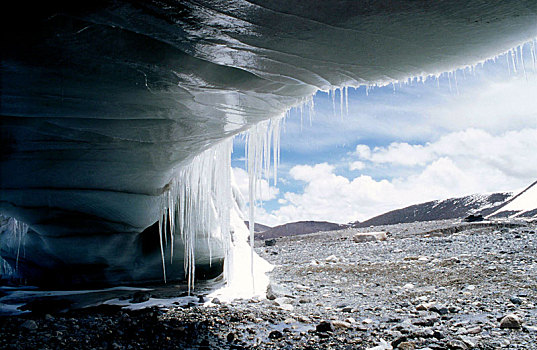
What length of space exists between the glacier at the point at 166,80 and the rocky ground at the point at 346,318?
67.6 inches

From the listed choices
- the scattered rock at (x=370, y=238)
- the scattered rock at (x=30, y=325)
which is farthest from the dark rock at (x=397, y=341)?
the scattered rock at (x=370, y=238)

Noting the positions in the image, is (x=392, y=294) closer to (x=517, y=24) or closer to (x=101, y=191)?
(x=517, y=24)

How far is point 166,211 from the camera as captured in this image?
663cm

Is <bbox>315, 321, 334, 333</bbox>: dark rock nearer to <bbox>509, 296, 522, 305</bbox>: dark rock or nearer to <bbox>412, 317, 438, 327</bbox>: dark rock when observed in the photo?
<bbox>412, 317, 438, 327</bbox>: dark rock

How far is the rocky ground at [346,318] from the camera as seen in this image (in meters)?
3.56

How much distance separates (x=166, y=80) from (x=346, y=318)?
320 cm

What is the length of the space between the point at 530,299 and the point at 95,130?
17.6 ft

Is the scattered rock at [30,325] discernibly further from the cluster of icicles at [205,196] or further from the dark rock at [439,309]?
the dark rock at [439,309]

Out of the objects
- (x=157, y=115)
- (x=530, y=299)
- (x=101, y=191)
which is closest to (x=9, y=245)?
(x=101, y=191)

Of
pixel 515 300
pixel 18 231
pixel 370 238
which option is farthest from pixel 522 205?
pixel 18 231

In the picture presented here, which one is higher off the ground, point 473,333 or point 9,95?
point 9,95

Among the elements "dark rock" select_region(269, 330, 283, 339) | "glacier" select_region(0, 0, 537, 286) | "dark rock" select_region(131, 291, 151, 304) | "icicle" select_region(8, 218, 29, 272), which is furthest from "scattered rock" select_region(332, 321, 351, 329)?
"icicle" select_region(8, 218, 29, 272)

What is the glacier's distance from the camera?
268cm

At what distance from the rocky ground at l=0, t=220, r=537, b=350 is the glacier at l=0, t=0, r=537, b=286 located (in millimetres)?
1718
